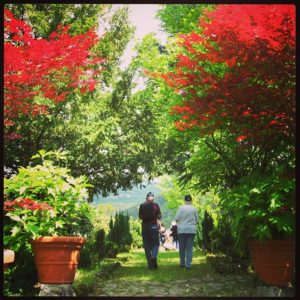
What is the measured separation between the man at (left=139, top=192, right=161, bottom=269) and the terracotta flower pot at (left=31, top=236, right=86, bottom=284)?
268 centimetres

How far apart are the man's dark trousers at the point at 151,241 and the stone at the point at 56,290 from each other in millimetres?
2742

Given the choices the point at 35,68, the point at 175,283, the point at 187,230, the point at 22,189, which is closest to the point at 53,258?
the point at 22,189

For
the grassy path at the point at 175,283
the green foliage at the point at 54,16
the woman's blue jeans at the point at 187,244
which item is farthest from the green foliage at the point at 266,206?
the green foliage at the point at 54,16

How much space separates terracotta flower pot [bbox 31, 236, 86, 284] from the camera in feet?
18.3

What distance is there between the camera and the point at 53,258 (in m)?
5.60

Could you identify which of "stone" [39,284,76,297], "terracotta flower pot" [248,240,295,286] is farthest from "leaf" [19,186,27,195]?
"terracotta flower pot" [248,240,295,286]

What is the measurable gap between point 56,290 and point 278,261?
9.13ft

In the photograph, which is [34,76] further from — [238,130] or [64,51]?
[238,130]

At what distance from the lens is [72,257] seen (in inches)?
225

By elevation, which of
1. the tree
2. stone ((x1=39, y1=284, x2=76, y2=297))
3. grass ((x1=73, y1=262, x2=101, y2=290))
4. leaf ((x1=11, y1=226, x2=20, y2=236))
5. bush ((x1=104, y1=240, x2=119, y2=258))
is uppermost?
the tree

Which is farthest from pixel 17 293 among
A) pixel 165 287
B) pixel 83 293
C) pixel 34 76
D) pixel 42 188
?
pixel 34 76

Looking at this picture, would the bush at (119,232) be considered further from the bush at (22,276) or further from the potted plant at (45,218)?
the potted plant at (45,218)

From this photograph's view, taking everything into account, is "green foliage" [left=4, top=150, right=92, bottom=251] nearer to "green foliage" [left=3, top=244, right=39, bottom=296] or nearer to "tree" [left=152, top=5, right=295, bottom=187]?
"green foliage" [left=3, top=244, right=39, bottom=296]

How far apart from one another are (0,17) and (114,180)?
23.6 ft
